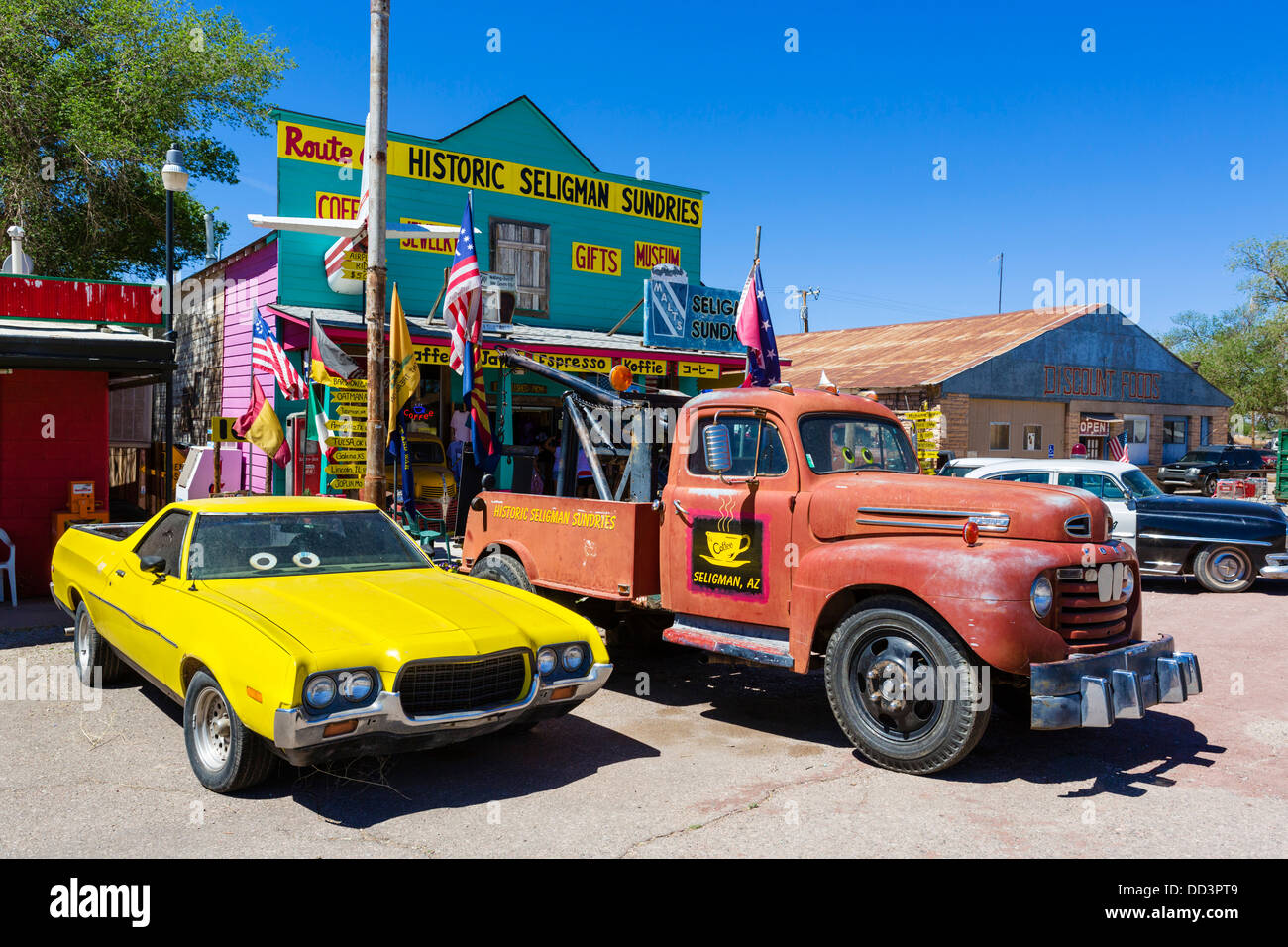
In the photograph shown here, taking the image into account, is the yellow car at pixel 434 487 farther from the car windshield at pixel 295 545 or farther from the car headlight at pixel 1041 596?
the car headlight at pixel 1041 596

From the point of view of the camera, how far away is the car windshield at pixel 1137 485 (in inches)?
502

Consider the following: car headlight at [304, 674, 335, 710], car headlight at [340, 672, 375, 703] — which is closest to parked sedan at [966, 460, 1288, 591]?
car headlight at [340, 672, 375, 703]

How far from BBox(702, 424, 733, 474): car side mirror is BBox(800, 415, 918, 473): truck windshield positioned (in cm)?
55

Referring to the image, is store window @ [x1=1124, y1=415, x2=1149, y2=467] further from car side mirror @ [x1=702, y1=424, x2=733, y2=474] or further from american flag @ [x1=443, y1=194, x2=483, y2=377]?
car side mirror @ [x1=702, y1=424, x2=733, y2=474]

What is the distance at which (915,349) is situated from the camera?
2931cm

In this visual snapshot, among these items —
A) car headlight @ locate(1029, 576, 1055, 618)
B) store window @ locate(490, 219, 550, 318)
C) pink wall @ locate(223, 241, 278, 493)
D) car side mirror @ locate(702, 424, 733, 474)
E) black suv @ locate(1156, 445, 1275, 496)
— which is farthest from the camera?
black suv @ locate(1156, 445, 1275, 496)

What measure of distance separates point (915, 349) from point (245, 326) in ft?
67.1

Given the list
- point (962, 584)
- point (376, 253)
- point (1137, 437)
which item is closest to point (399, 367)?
point (376, 253)

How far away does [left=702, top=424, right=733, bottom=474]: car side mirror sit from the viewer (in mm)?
6406

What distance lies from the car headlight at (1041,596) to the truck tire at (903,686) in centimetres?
44

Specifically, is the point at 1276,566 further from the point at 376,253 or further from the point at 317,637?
the point at 317,637

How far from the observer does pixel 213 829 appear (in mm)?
4359

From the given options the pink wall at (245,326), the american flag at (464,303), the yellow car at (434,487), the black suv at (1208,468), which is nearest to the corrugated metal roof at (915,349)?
the black suv at (1208,468)
